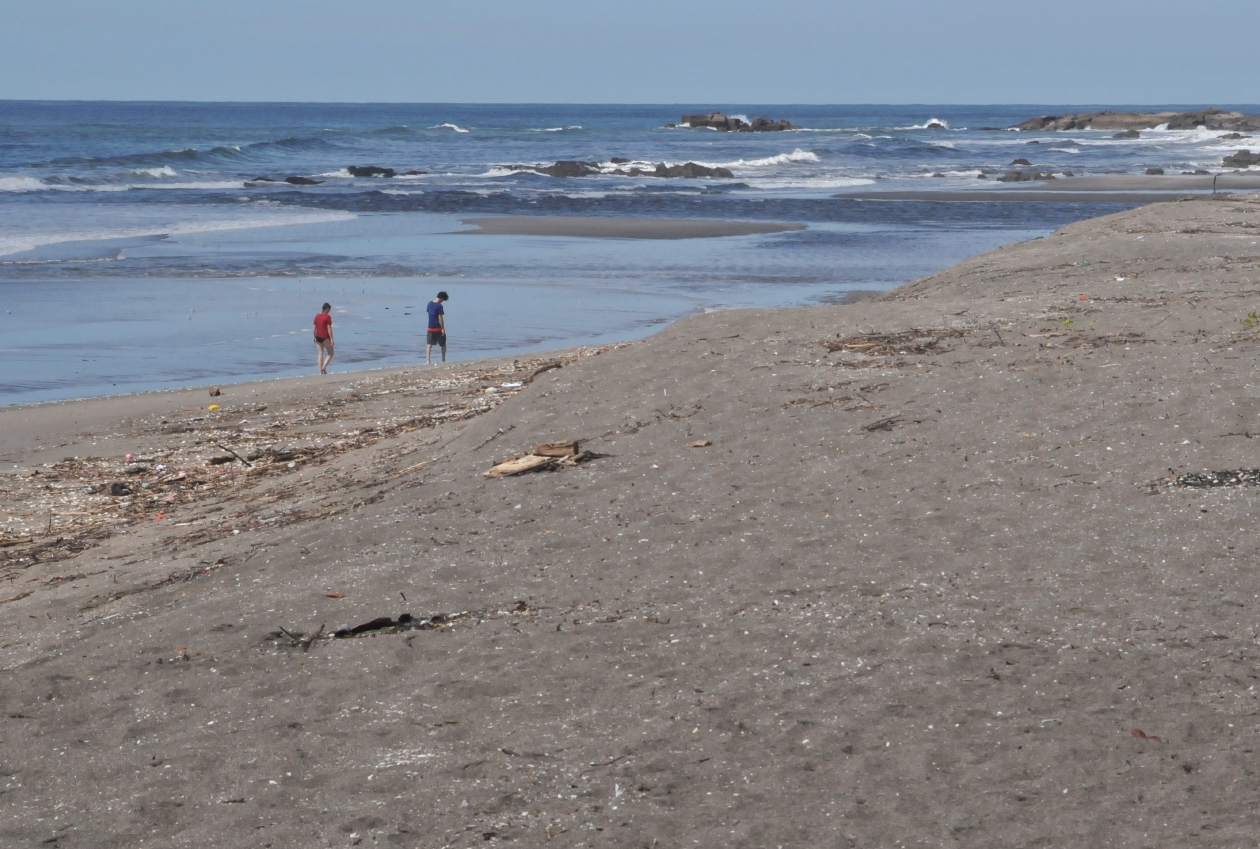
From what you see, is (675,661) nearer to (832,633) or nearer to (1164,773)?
(832,633)

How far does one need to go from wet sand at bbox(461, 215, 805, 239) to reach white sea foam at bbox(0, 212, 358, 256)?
519 cm

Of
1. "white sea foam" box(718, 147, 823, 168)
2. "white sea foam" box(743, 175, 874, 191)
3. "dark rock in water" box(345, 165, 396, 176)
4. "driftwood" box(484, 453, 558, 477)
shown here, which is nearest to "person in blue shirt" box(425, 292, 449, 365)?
"driftwood" box(484, 453, 558, 477)

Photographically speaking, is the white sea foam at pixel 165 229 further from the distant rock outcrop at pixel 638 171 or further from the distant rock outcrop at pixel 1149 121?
the distant rock outcrop at pixel 1149 121

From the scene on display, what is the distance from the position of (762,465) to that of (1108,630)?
2.76 m

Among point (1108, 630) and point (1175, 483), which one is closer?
point (1108, 630)

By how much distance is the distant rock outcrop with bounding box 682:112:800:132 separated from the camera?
120188 mm

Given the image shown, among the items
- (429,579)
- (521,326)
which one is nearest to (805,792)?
(429,579)

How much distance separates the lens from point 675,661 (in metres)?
5.63

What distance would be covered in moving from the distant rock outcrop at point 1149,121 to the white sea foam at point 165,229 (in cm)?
9365

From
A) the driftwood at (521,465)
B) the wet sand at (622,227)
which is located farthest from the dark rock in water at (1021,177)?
the driftwood at (521,465)

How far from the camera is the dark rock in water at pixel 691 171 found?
59.6 meters

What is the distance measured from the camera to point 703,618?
6.00 metres

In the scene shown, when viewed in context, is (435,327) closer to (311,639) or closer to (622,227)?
(311,639)

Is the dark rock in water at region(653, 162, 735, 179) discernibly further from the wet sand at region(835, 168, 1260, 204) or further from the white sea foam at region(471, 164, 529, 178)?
the wet sand at region(835, 168, 1260, 204)
